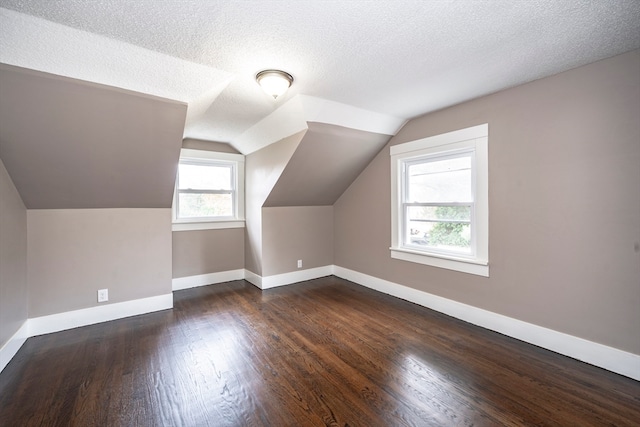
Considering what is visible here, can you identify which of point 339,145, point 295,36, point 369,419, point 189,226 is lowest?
point 369,419

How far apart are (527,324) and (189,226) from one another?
4.30 meters

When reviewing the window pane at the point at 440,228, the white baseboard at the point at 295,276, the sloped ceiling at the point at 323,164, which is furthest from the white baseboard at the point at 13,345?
the window pane at the point at 440,228

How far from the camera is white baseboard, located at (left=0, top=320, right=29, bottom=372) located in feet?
7.43

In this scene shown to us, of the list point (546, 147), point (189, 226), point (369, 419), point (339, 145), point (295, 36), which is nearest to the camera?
point (369, 419)

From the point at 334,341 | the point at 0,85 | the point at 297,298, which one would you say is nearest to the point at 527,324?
the point at 334,341

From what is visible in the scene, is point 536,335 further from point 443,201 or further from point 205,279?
point 205,279

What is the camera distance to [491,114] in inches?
112

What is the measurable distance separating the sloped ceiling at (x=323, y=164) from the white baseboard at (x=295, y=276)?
1108mm

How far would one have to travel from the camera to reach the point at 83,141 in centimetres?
252

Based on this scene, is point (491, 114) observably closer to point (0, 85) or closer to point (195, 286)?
point (0, 85)

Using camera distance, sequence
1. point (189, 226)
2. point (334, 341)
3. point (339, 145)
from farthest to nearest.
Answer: point (189, 226), point (339, 145), point (334, 341)

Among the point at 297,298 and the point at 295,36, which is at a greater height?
the point at 295,36

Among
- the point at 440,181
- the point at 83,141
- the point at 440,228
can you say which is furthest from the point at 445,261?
the point at 83,141

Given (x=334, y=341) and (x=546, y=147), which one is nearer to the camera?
(x=546, y=147)
